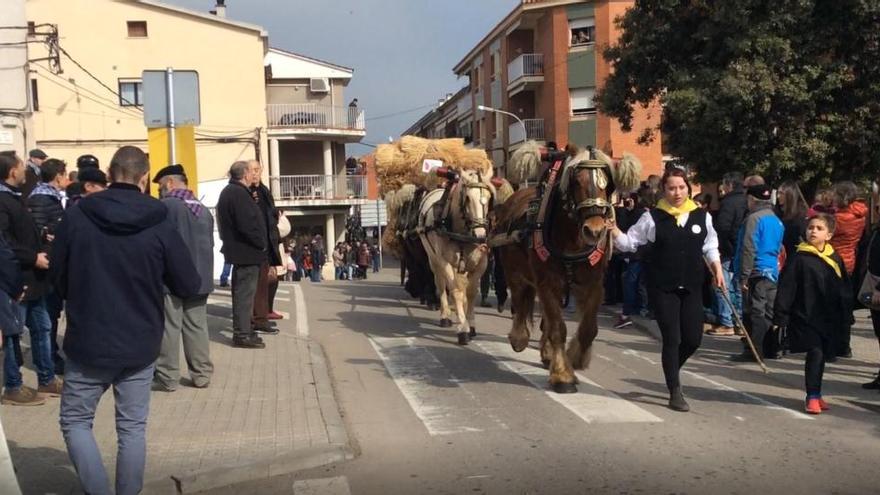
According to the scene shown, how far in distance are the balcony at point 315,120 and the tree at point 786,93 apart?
2730 centimetres

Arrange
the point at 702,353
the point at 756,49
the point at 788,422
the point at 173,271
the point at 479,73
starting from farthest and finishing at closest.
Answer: the point at 479,73 → the point at 756,49 → the point at 702,353 → the point at 788,422 → the point at 173,271

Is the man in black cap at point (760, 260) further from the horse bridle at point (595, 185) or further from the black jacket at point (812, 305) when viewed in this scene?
the horse bridle at point (595, 185)

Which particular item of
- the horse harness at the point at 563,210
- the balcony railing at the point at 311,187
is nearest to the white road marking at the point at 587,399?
the horse harness at the point at 563,210

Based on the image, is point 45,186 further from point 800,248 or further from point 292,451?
point 800,248

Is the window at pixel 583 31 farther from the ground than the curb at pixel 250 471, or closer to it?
farther from the ground

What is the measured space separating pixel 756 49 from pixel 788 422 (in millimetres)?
12338

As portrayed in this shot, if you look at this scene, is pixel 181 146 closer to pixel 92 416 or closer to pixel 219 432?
pixel 219 432

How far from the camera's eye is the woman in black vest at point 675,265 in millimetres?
7473

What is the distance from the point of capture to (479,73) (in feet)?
186

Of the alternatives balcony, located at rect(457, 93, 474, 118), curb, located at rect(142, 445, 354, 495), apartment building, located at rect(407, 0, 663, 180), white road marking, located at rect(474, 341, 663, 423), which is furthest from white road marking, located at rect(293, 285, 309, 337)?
balcony, located at rect(457, 93, 474, 118)

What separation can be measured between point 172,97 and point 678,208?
5.41 m

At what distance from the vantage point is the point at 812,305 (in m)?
7.55

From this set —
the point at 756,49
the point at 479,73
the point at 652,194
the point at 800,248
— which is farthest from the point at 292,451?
the point at 479,73

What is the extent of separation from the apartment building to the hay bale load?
20766mm
